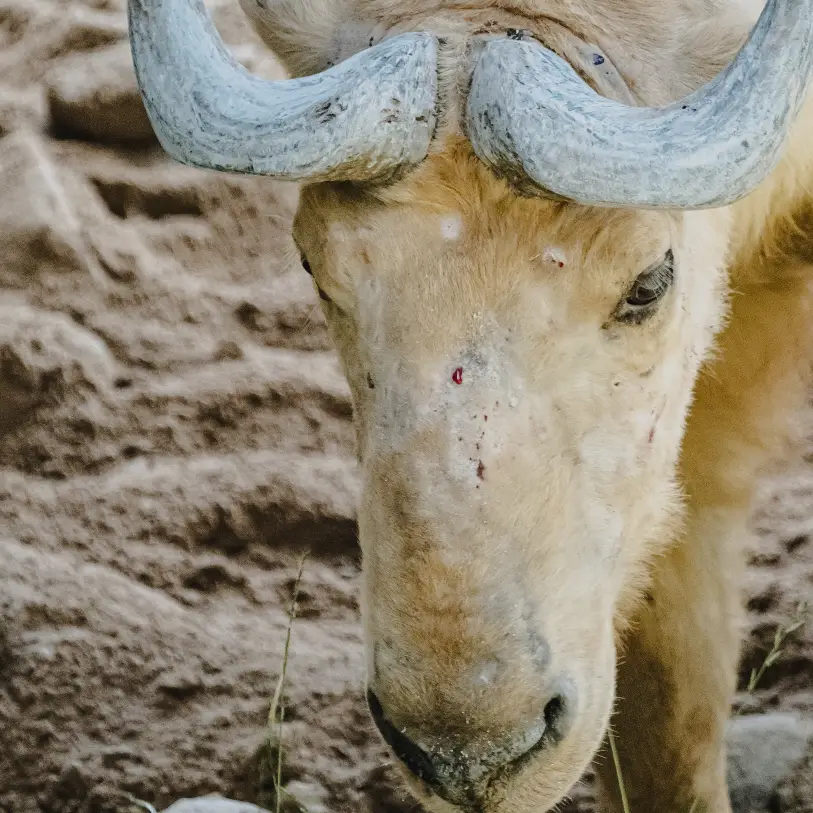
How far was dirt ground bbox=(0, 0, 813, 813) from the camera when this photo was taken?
10.7 feet

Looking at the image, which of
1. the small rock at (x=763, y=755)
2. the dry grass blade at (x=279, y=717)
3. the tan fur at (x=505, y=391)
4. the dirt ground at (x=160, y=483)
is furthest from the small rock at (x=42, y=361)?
the small rock at (x=763, y=755)

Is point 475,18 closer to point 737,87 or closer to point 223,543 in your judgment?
point 737,87

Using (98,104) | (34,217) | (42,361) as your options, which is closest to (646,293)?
(42,361)

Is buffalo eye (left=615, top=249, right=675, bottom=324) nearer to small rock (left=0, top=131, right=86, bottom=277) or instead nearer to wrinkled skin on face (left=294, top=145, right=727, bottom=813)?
wrinkled skin on face (left=294, top=145, right=727, bottom=813)

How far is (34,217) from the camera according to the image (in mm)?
3852

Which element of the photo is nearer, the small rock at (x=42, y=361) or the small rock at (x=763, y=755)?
the small rock at (x=763, y=755)

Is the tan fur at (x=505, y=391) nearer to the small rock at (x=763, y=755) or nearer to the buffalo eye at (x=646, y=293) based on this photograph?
the buffalo eye at (x=646, y=293)

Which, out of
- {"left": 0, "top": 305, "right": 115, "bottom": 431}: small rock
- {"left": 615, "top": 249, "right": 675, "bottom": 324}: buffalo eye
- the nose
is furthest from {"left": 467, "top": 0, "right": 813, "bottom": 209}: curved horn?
{"left": 0, "top": 305, "right": 115, "bottom": 431}: small rock

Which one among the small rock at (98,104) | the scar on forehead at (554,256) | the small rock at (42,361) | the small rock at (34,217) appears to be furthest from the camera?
the small rock at (98,104)

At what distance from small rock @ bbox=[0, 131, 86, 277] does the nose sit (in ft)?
7.55

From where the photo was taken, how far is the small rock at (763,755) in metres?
3.35

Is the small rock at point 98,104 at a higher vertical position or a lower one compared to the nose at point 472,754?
higher

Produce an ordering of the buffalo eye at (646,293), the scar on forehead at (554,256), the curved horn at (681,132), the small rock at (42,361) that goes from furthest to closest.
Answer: the small rock at (42,361) < the buffalo eye at (646,293) < the scar on forehead at (554,256) < the curved horn at (681,132)

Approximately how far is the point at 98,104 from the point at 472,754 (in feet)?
9.28
